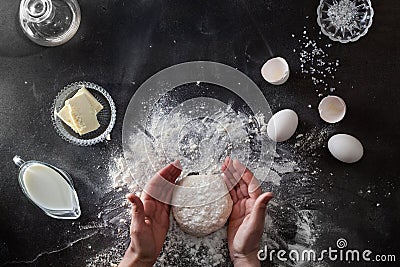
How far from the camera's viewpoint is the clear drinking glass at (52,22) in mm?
1692

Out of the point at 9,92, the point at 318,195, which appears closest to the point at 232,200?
the point at 318,195

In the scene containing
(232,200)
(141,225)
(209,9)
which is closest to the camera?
(141,225)

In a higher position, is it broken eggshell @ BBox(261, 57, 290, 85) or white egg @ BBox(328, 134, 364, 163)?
broken eggshell @ BBox(261, 57, 290, 85)

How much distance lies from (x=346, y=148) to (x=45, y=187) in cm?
86

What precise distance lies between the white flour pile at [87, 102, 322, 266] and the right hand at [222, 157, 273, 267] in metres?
0.04

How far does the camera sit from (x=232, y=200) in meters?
1.61

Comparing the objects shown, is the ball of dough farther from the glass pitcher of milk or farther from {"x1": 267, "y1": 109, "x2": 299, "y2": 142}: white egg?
the glass pitcher of milk

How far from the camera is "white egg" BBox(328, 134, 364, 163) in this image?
160 cm

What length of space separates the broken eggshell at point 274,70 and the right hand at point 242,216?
0.26m

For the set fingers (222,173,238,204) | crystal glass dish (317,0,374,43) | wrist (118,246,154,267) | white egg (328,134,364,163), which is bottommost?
wrist (118,246,154,267)

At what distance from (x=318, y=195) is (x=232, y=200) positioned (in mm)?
250

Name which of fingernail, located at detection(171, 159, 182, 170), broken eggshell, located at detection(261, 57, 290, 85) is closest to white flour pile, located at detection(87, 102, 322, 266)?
fingernail, located at detection(171, 159, 182, 170)

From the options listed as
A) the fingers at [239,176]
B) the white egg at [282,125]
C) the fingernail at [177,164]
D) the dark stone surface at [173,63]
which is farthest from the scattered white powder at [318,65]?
the fingernail at [177,164]

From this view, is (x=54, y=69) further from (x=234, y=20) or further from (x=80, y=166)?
(x=234, y=20)
